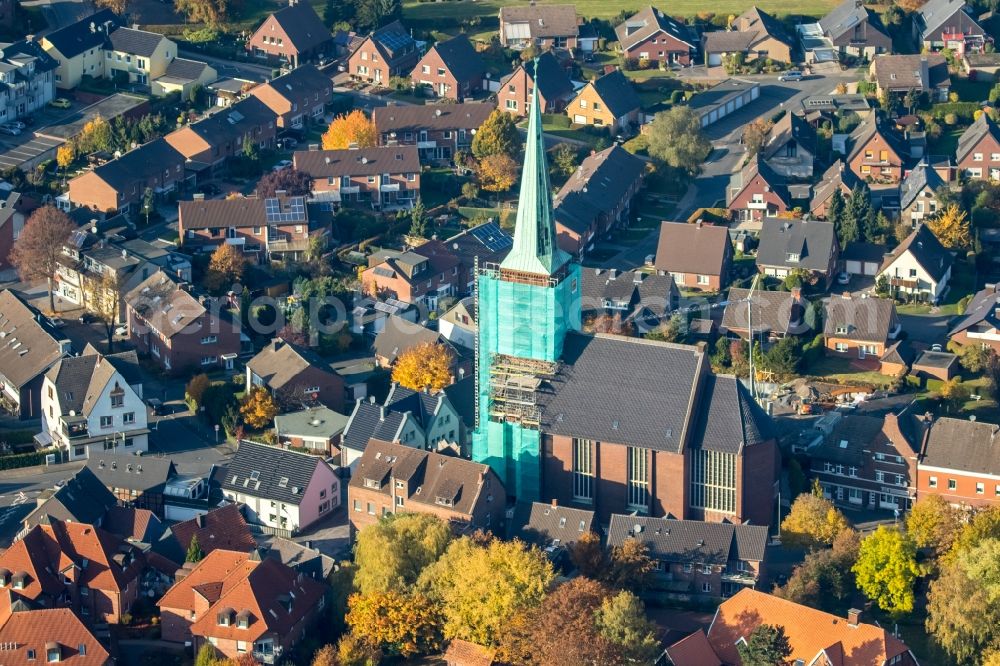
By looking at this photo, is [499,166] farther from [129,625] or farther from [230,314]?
[129,625]

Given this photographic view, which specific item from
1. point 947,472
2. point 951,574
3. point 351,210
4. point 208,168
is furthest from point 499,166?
point 951,574

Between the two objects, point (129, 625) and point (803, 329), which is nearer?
point (129, 625)

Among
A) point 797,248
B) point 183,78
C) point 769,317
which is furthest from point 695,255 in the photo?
point 183,78

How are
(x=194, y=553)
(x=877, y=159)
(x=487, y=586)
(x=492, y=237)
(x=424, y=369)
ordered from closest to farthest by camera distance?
1. (x=487, y=586)
2. (x=194, y=553)
3. (x=424, y=369)
4. (x=492, y=237)
5. (x=877, y=159)

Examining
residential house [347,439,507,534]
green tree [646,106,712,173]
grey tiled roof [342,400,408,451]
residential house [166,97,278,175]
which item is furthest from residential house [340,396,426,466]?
green tree [646,106,712,173]

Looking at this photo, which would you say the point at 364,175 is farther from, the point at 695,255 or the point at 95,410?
the point at 95,410

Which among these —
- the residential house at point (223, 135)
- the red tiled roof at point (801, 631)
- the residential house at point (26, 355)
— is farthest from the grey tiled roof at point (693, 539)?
the residential house at point (223, 135)
